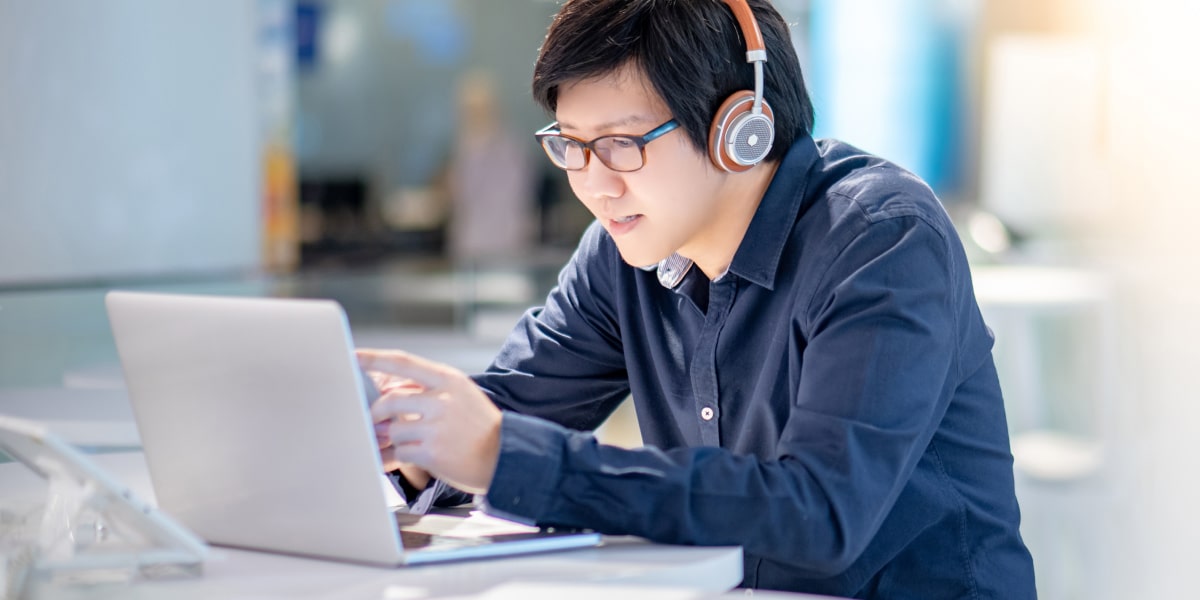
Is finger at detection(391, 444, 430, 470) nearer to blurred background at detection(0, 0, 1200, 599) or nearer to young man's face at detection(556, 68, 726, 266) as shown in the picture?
young man's face at detection(556, 68, 726, 266)

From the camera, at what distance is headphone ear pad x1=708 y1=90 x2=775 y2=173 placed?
4.63ft

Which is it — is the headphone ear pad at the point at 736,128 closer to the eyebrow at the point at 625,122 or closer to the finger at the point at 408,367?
the eyebrow at the point at 625,122

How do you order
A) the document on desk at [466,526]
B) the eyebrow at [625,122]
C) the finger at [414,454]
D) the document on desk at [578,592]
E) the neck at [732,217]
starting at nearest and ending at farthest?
1. the document on desk at [578,592]
2. the finger at [414,454]
3. the document on desk at [466,526]
4. the eyebrow at [625,122]
5. the neck at [732,217]

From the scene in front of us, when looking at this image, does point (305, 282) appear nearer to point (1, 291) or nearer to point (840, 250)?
point (1, 291)

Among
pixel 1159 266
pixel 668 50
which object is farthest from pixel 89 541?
pixel 1159 266

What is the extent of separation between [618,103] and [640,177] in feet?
0.27

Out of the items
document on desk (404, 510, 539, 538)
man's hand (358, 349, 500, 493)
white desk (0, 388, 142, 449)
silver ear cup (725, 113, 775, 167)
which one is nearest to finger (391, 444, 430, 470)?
man's hand (358, 349, 500, 493)

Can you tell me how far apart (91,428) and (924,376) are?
1145 mm

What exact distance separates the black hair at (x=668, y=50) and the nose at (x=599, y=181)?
9cm

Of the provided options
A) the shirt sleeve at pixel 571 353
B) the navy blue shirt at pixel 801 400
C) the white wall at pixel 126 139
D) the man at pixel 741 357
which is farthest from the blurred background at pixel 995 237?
the man at pixel 741 357

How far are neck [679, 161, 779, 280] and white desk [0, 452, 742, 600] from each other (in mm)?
419

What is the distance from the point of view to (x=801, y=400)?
124 cm

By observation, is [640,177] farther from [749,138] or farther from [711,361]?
[711,361]

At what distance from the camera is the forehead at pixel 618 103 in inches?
55.2
